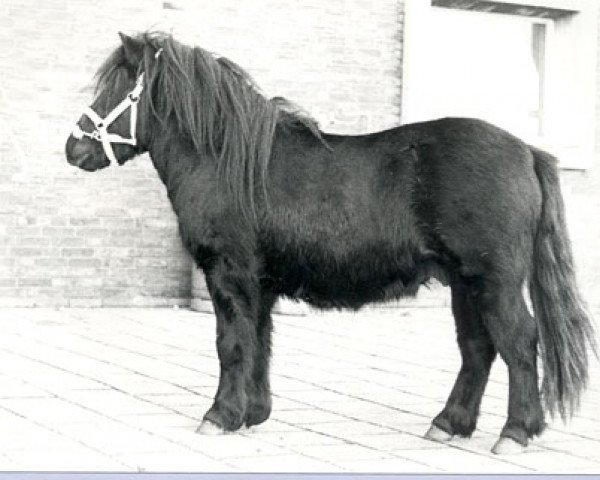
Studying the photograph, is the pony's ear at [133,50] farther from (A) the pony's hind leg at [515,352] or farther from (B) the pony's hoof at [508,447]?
(B) the pony's hoof at [508,447]

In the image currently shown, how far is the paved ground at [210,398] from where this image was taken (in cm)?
532

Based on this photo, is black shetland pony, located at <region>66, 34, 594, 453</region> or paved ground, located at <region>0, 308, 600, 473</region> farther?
black shetland pony, located at <region>66, 34, 594, 453</region>

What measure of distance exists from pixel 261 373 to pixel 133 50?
5.75 feet

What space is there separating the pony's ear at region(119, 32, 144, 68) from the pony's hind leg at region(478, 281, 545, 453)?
6.81ft

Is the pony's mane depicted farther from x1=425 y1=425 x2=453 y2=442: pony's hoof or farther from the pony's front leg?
x1=425 y1=425 x2=453 y2=442: pony's hoof

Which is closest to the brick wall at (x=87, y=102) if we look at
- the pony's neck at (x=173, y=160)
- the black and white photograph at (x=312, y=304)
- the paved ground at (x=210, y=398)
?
the paved ground at (x=210, y=398)

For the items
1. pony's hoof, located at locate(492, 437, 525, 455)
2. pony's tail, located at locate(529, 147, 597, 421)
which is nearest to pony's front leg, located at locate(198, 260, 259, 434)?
pony's hoof, located at locate(492, 437, 525, 455)

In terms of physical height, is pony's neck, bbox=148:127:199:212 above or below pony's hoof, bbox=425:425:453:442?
above

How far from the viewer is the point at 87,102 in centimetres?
1092

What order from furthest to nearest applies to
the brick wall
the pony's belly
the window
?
the window
the brick wall
the pony's belly

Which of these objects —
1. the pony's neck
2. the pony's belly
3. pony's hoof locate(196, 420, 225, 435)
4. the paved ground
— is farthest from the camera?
the pony's neck

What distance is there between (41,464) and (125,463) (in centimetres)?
35

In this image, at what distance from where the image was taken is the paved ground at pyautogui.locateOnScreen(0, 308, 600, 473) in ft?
17.5

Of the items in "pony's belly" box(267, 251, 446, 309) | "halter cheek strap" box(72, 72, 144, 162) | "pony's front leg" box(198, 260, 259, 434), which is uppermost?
"halter cheek strap" box(72, 72, 144, 162)
